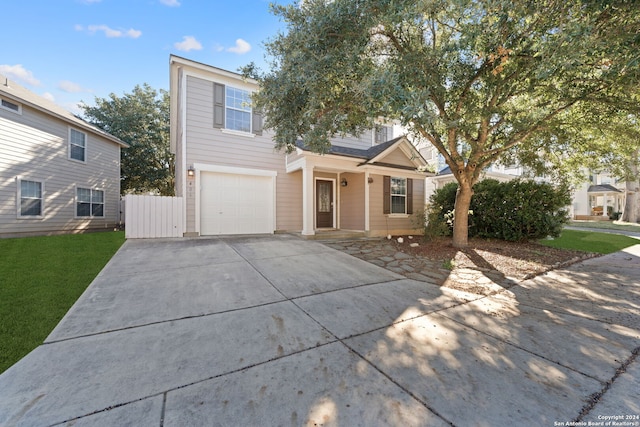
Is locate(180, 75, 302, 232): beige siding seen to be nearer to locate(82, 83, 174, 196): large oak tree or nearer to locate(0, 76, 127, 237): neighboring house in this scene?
locate(0, 76, 127, 237): neighboring house

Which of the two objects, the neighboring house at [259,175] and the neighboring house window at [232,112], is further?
the neighboring house window at [232,112]

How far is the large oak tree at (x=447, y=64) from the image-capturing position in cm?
395

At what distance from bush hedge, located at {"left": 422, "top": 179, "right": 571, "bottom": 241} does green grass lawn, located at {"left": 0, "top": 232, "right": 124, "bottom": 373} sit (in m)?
8.56

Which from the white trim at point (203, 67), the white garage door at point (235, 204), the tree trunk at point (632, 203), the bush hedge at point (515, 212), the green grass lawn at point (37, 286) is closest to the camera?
the green grass lawn at point (37, 286)

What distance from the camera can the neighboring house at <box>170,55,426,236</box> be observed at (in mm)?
8531

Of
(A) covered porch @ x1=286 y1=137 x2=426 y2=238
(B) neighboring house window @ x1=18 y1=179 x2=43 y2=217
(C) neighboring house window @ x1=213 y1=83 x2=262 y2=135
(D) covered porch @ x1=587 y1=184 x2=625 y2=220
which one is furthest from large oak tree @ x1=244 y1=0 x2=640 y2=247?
(D) covered porch @ x1=587 y1=184 x2=625 y2=220

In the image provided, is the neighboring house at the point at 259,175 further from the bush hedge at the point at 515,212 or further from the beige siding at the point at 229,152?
the bush hedge at the point at 515,212

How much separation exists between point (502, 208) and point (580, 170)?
3304mm

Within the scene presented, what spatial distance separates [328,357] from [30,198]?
1396cm

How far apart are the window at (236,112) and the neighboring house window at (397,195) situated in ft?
18.9

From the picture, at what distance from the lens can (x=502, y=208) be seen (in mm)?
8164

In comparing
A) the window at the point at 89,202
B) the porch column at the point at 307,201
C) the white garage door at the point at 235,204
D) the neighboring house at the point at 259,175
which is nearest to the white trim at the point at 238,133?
the neighboring house at the point at 259,175

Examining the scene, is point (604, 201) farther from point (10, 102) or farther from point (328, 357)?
point (10, 102)

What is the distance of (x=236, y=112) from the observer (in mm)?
9219
